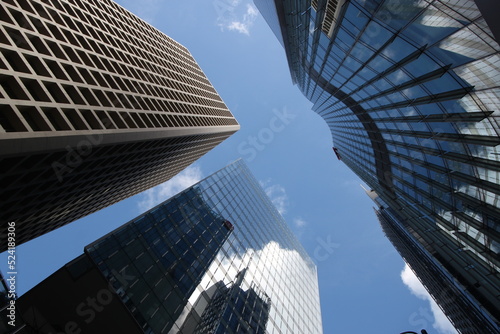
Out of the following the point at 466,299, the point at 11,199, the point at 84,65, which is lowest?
the point at 466,299

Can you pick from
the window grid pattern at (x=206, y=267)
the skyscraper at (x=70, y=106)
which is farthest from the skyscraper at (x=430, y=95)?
the window grid pattern at (x=206, y=267)

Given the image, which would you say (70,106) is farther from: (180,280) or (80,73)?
(180,280)

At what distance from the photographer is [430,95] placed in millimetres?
18984

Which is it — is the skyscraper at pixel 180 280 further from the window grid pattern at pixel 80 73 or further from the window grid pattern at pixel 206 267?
the window grid pattern at pixel 80 73

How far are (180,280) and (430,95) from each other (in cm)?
2672

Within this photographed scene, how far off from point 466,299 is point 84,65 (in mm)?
83313

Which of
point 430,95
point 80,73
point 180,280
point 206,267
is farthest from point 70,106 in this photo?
point 430,95

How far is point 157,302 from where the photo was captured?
84.4ft

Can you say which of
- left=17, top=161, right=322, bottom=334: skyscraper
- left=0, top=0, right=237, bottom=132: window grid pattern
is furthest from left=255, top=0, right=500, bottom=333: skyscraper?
left=17, top=161, right=322, bottom=334: skyscraper

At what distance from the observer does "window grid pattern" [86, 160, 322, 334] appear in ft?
84.2

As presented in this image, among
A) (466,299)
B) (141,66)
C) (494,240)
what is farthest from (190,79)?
(466,299)

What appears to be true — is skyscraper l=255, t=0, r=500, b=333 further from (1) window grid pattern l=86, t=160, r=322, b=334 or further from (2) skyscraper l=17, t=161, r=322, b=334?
(2) skyscraper l=17, t=161, r=322, b=334

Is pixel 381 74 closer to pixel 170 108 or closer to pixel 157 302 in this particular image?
pixel 157 302

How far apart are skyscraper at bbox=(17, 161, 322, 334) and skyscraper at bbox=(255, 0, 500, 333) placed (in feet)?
77.0
